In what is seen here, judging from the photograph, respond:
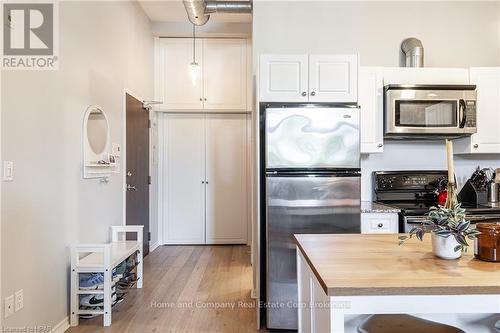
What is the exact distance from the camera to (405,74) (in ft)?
9.29

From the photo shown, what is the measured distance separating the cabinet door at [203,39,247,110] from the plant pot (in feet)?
11.8

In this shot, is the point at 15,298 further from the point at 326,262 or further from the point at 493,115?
the point at 493,115

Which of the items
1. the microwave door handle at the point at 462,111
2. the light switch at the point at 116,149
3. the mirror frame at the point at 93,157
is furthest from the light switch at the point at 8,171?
the microwave door handle at the point at 462,111

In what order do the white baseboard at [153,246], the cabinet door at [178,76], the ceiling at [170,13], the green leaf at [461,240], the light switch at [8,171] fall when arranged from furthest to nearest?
the cabinet door at [178,76]
the white baseboard at [153,246]
the ceiling at [170,13]
the light switch at [8,171]
the green leaf at [461,240]

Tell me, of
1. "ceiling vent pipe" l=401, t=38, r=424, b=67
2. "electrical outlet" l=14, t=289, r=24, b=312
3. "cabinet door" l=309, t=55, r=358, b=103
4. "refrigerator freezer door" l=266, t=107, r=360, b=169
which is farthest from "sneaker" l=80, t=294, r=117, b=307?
"ceiling vent pipe" l=401, t=38, r=424, b=67

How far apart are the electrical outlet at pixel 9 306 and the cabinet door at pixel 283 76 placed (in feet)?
6.45

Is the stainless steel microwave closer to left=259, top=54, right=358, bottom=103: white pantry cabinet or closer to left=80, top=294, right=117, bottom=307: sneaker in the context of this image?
left=259, top=54, right=358, bottom=103: white pantry cabinet

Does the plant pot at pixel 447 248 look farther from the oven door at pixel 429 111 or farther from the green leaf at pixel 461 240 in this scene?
the oven door at pixel 429 111

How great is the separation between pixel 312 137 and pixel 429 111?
119 cm

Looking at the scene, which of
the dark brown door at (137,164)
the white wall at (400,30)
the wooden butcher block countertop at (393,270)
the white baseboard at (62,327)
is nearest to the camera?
the wooden butcher block countertop at (393,270)

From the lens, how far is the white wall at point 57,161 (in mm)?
1880

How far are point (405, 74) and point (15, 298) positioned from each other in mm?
3256

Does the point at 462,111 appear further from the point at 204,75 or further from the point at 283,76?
the point at 204,75

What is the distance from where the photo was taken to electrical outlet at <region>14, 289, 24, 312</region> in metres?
1.88
